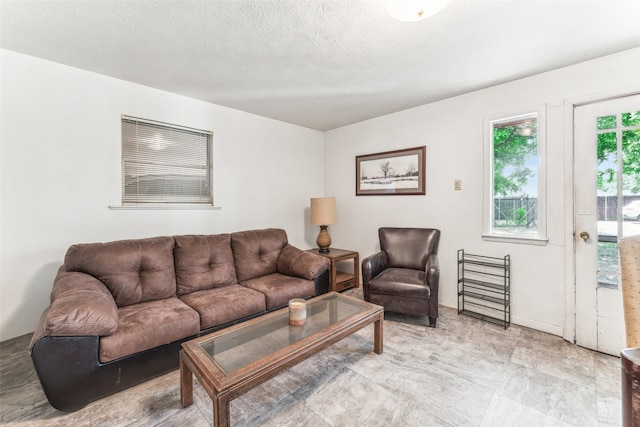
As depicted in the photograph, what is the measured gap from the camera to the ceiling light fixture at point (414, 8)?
1.39m

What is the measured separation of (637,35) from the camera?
1.90 meters

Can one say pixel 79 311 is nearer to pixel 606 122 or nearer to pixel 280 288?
pixel 280 288

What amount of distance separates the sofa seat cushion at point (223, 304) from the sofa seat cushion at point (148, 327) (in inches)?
2.8

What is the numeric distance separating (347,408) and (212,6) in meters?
2.47

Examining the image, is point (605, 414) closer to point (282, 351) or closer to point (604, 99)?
point (282, 351)

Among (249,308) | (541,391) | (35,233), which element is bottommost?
(541,391)

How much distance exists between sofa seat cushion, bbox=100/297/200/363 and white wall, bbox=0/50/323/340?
0.94 metres

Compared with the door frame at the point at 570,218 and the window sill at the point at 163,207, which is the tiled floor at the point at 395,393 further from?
the window sill at the point at 163,207

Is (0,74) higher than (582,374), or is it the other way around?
(0,74)

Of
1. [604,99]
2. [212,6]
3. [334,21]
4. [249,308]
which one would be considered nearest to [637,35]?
[604,99]

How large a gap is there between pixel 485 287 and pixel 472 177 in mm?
1149

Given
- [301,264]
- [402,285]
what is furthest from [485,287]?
[301,264]

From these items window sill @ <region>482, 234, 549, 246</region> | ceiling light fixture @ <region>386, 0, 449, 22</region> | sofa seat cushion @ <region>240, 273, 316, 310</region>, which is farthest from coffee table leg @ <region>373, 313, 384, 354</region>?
ceiling light fixture @ <region>386, 0, 449, 22</region>

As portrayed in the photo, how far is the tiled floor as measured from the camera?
1468mm
